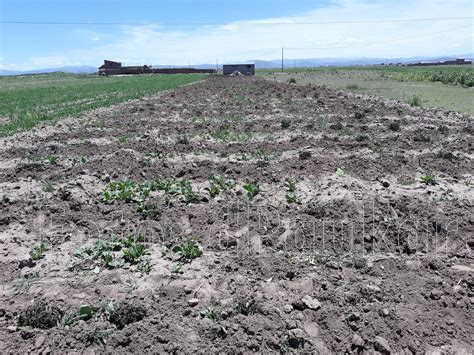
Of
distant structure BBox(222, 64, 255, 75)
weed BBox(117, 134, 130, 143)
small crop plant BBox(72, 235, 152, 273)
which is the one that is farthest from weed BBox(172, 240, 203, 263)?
distant structure BBox(222, 64, 255, 75)

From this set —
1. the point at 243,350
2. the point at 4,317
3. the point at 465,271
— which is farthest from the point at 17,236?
the point at 465,271

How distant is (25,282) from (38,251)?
2.23 ft

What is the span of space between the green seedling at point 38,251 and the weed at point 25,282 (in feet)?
1.13

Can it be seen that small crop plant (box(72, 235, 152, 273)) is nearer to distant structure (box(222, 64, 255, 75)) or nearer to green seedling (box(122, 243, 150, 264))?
green seedling (box(122, 243, 150, 264))

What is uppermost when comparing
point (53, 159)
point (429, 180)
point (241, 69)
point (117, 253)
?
point (241, 69)

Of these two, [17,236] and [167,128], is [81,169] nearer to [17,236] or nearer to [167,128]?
[17,236]

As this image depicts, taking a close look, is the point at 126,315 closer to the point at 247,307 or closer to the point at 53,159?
the point at 247,307

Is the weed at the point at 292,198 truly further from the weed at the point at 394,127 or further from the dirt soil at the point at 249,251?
the weed at the point at 394,127

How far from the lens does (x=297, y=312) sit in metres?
4.23

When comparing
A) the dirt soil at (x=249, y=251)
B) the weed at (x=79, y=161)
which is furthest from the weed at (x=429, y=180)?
the weed at (x=79, y=161)

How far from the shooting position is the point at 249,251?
17.8ft

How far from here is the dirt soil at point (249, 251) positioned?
3.93 m

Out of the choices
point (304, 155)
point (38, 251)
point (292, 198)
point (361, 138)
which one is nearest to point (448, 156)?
point (361, 138)

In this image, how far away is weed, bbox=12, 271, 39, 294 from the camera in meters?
4.61
